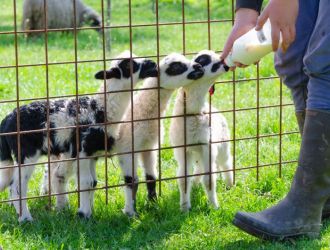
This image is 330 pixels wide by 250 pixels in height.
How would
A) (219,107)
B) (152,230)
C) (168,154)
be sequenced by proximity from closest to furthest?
1. (152,230)
2. (168,154)
3. (219,107)

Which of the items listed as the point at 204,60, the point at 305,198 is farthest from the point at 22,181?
the point at 305,198

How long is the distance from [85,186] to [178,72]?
0.92 metres

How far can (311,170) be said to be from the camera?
4203 millimetres

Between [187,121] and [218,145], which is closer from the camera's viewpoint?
[187,121]

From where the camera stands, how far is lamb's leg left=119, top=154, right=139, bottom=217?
5.06 m

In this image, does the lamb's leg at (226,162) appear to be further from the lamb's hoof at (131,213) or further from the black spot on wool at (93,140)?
the black spot on wool at (93,140)

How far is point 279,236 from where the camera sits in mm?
4285

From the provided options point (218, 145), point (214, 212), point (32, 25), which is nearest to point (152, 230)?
point (214, 212)

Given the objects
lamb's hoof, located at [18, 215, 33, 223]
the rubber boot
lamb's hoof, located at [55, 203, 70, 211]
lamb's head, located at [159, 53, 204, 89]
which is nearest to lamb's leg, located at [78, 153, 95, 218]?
lamb's hoof, located at [55, 203, 70, 211]

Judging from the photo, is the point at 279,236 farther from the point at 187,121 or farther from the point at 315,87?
the point at 187,121

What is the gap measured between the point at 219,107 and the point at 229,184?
236 centimetres

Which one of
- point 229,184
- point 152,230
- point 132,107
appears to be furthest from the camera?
point 229,184

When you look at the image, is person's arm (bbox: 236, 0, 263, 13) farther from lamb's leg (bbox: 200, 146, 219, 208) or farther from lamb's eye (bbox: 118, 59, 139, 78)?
lamb's leg (bbox: 200, 146, 219, 208)

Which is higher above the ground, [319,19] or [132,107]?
[319,19]
